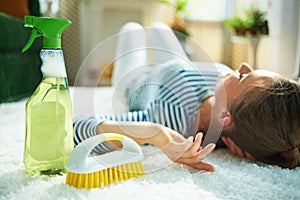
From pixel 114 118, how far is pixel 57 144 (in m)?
0.25

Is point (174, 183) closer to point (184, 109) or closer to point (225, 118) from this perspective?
point (225, 118)

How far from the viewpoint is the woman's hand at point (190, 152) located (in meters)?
0.66

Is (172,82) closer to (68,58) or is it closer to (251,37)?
(251,37)

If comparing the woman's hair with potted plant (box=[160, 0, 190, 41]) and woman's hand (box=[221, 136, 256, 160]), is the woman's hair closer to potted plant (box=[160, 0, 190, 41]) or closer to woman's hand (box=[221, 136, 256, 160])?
woman's hand (box=[221, 136, 256, 160])

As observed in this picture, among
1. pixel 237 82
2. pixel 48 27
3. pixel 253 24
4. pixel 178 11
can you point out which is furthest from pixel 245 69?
pixel 178 11

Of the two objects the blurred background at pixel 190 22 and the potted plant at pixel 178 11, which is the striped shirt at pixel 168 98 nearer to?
the blurred background at pixel 190 22

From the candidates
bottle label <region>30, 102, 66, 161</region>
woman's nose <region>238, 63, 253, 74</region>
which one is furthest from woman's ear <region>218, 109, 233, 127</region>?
bottle label <region>30, 102, 66, 161</region>

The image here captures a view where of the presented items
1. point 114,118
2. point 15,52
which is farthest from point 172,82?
point 15,52

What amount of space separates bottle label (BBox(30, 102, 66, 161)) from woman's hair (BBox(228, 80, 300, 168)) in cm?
36

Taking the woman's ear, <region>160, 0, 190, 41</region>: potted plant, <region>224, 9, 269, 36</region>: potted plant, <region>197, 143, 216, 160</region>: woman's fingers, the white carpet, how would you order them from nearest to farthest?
1. the white carpet
2. <region>197, 143, 216, 160</region>: woman's fingers
3. the woman's ear
4. <region>224, 9, 269, 36</region>: potted plant
5. <region>160, 0, 190, 41</region>: potted plant

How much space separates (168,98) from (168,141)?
30 centimetres

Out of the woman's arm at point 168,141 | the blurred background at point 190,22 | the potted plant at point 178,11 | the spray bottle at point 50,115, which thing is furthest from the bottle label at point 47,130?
the potted plant at point 178,11

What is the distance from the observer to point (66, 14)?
3.27 m

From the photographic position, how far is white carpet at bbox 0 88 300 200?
53 centimetres
